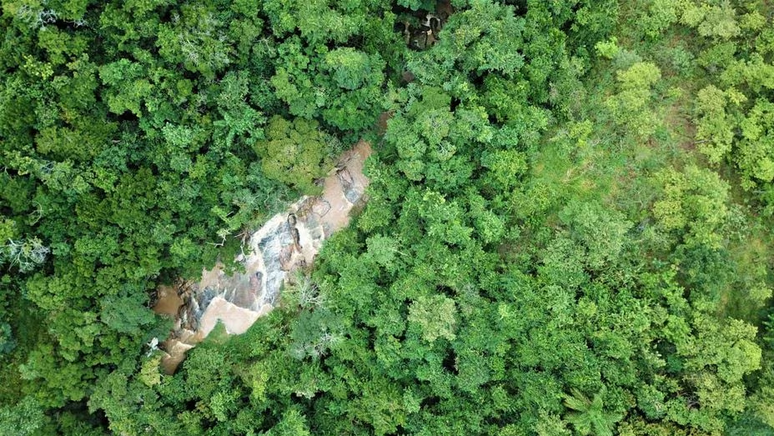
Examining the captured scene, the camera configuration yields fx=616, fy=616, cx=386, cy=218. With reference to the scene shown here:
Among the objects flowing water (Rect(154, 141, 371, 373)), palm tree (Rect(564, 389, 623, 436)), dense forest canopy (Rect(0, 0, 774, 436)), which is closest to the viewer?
palm tree (Rect(564, 389, 623, 436))

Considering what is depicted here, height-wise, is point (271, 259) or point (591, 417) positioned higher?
point (271, 259)

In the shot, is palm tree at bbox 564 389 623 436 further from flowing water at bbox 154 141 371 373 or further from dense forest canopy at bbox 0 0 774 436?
flowing water at bbox 154 141 371 373

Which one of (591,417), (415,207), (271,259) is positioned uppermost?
(415,207)

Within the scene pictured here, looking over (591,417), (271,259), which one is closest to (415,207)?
(271,259)

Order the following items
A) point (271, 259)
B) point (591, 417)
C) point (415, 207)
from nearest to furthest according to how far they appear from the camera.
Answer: point (591, 417) → point (415, 207) → point (271, 259)

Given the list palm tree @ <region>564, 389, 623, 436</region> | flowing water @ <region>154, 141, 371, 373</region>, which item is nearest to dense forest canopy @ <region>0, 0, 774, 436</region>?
palm tree @ <region>564, 389, 623, 436</region>

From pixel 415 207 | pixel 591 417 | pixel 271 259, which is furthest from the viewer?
pixel 271 259

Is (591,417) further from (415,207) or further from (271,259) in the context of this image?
(271,259)
